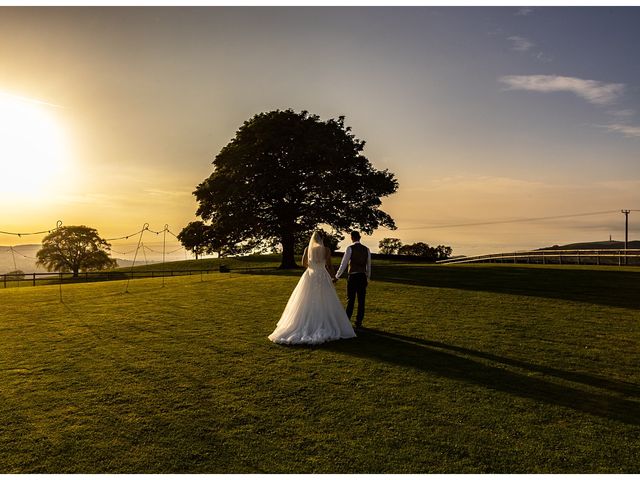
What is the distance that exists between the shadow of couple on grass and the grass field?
47mm

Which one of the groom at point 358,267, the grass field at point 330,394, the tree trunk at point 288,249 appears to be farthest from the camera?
the tree trunk at point 288,249

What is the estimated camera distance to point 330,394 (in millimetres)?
9180

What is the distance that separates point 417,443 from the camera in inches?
281

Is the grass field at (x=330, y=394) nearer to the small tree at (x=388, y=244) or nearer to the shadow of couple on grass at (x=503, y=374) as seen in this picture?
the shadow of couple on grass at (x=503, y=374)

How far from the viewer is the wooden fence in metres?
40.2

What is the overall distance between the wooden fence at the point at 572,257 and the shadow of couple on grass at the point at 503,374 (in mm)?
32287

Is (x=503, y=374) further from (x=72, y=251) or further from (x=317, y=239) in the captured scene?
(x=72, y=251)

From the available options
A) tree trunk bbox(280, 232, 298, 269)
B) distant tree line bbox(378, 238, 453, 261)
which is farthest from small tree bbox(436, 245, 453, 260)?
tree trunk bbox(280, 232, 298, 269)

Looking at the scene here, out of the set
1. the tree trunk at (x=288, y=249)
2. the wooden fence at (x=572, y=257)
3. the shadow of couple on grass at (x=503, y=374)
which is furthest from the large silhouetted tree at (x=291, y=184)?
the shadow of couple on grass at (x=503, y=374)

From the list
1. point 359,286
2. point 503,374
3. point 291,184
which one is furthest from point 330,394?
point 291,184

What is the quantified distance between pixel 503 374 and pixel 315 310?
5377 millimetres

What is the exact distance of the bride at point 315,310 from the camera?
13508 millimetres

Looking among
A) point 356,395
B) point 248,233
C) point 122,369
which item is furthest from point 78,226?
point 356,395

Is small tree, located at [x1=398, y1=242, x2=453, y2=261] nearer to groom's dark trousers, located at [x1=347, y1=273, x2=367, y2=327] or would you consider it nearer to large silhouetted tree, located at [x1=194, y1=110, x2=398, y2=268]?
large silhouetted tree, located at [x1=194, y1=110, x2=398, y2=268]
